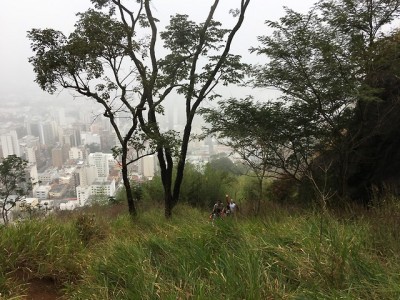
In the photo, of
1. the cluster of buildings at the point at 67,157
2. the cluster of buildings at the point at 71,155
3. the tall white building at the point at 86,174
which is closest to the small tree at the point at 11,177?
the cluster of buildings at the point at 71,155

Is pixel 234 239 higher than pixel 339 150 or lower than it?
lower

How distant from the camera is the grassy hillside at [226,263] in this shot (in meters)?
2.12

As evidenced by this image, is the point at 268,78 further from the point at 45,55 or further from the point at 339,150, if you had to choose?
the point at 45,55

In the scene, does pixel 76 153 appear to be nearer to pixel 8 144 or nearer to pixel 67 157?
pixel 67 157

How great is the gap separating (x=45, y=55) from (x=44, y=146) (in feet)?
129

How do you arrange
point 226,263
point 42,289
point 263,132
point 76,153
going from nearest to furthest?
point 226,263
point 42,289
point 263,132
point 76,153

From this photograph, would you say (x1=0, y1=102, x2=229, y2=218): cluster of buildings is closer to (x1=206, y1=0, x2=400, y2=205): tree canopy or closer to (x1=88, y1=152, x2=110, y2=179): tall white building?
(x1=88, y1=152, x2=110, y2=179): tall white building

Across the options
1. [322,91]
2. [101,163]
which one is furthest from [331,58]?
[101,163]

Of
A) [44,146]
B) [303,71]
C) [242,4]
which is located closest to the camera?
[303,71]

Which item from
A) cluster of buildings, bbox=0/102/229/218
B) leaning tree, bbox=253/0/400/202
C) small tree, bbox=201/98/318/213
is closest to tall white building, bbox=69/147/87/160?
cluster of buildings, bbox=0/102/229/218

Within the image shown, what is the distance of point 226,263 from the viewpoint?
2.46 metres

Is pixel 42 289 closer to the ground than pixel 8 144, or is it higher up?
closer to the ground

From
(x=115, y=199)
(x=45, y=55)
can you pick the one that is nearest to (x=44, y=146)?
(x=115, y=199)

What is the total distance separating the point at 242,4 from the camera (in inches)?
384
